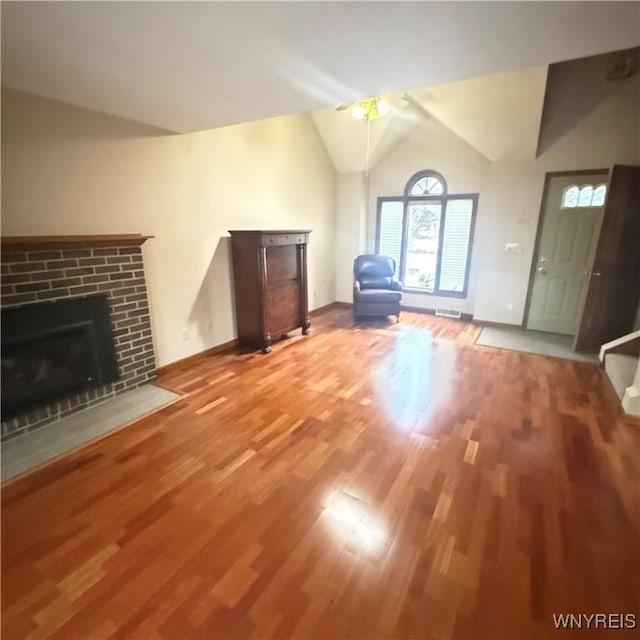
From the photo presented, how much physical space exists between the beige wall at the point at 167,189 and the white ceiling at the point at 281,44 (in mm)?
344

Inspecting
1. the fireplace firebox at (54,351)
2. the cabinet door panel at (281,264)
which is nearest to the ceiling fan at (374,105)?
the cabinet door panel at (281,264)

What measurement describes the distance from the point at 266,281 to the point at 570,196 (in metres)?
4.00

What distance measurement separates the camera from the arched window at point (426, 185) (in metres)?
5.32

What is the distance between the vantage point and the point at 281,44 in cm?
162

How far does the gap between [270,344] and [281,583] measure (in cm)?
279

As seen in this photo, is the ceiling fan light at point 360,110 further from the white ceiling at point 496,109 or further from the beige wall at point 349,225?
the beige wall at point 349,225

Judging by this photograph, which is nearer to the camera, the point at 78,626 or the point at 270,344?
the point at 78,626

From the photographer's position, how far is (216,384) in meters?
3.12

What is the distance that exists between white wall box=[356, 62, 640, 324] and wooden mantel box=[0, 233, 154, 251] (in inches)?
169

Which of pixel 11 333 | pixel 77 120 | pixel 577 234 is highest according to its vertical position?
pixel 77 120

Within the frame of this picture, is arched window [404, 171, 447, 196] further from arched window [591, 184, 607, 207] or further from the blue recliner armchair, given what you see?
arched window [591, 184, 607, 207]

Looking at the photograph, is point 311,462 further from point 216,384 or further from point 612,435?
point 612,435

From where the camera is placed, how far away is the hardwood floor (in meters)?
1.29

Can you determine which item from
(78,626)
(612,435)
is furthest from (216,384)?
(612,435)
